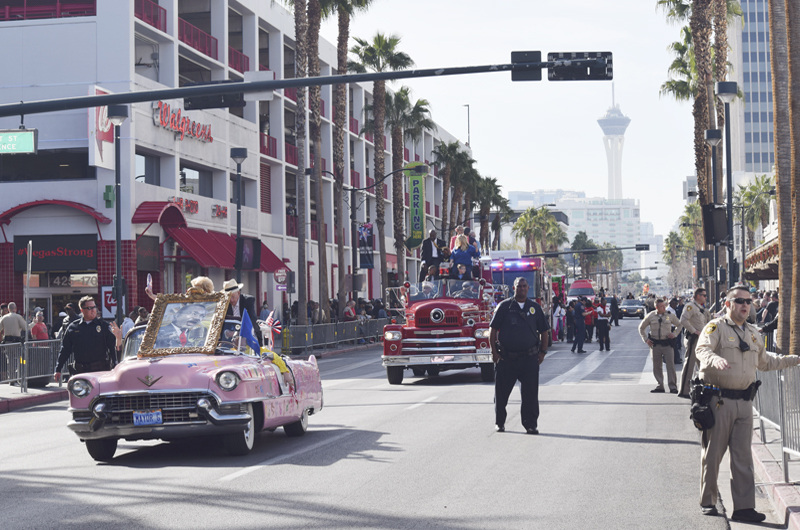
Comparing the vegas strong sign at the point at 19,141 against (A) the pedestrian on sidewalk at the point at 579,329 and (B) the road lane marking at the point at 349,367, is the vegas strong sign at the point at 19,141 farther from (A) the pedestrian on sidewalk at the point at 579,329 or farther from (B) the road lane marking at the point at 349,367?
(A) the pedestrian on sidewalk at the point at 579,329

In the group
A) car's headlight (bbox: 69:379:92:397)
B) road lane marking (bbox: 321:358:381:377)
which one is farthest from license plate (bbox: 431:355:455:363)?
car's headlight (bbox: 69:379:92:397)

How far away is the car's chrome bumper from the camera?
20.8 meters

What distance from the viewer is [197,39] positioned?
43344 millimetres

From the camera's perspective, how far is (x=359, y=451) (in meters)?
11.4

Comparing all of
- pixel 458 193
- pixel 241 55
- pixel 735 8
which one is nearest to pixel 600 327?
pixel 735 8

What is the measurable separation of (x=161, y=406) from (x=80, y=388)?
0.98 meters

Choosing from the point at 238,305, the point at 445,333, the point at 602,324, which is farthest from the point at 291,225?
the point at 238,305

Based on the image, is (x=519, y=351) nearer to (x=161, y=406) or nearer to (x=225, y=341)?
(x=225, y=341)

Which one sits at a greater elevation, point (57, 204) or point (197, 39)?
point (197, 39)

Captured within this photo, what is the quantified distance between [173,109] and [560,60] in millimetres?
25227

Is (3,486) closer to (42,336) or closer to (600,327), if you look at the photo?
(42,336)

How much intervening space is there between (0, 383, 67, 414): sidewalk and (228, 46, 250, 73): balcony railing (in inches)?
1076

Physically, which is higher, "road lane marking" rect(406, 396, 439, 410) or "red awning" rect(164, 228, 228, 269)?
"red awning" rect(164, 228, 228, 269)

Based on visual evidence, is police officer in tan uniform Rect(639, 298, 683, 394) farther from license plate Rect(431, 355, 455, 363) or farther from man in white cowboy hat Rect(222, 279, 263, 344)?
man in white cowboy hat Rect(222, 279, 263, 344)
